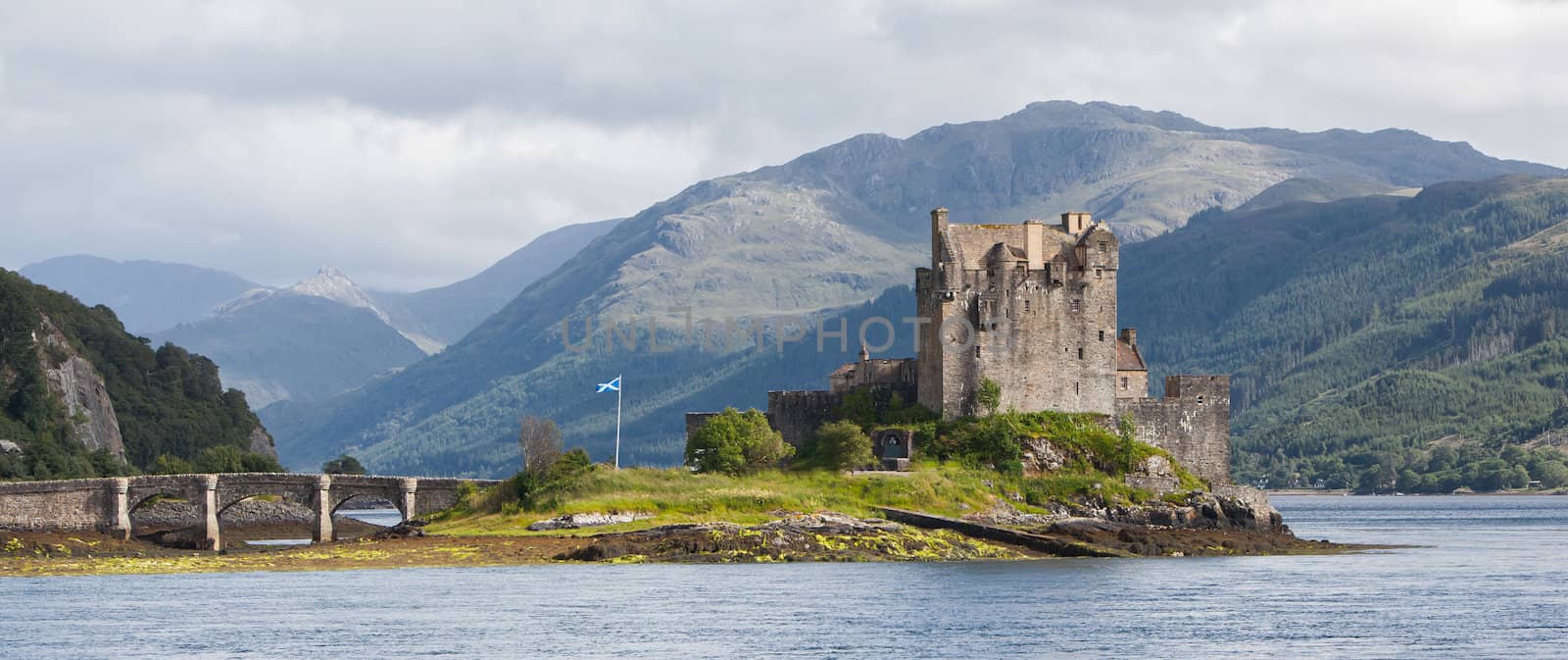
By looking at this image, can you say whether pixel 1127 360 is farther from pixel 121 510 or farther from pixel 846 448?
pixel 121 510

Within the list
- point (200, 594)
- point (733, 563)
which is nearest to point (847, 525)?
point (733, 563)

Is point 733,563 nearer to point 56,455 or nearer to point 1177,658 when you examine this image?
point 1177,658

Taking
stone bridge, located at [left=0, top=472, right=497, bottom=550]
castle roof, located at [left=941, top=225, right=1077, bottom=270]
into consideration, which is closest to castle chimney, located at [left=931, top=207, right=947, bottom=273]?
castle roof, located at [left=941, top=225, right=1077, bottom=270]

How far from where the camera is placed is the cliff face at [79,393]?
175 metres

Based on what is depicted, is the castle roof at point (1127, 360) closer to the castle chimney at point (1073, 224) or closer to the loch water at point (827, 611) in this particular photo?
the castle chimney at point (1073, 224)

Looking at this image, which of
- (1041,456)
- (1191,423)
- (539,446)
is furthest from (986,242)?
(539,446)

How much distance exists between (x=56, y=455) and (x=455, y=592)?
3144 inches

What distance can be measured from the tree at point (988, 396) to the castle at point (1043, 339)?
24 centimetres

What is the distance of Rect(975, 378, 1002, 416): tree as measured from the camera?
378 feet

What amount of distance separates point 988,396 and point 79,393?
313ft

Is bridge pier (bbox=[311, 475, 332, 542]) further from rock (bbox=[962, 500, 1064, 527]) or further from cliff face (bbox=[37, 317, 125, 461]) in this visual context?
cliff face (bbox=[37, 317, 125, 461])

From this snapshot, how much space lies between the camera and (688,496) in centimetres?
10981

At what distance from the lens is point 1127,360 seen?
121m

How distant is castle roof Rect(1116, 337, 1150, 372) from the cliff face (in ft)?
292
